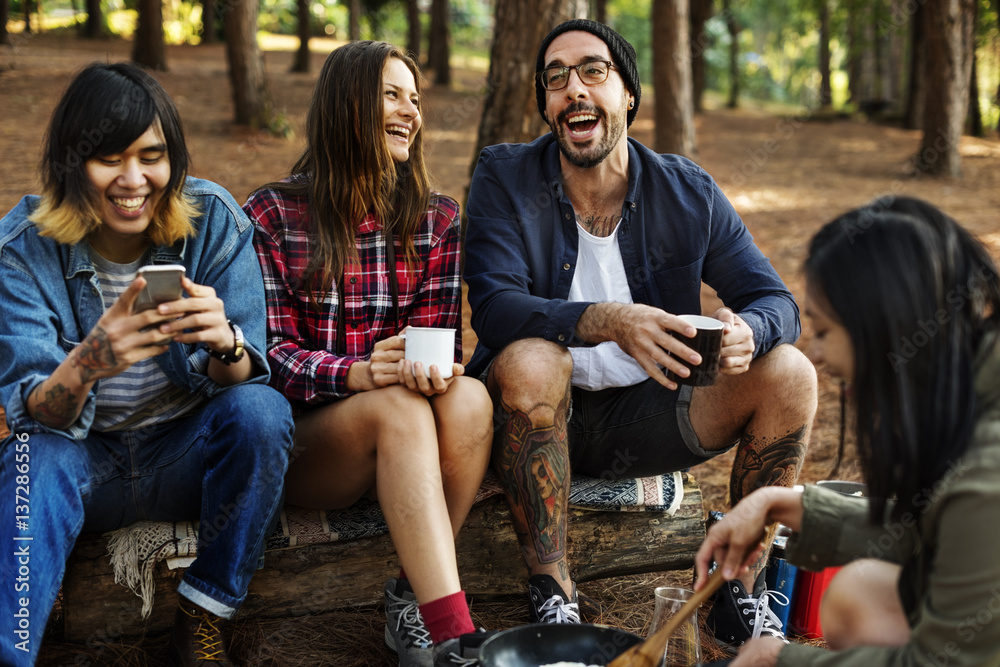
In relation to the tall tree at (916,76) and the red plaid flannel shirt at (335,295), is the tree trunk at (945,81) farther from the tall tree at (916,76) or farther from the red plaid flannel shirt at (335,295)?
the red plaid flannel shirt at (335,295)

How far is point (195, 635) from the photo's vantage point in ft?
7.84

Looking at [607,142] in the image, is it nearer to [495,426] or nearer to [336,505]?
[495,426]

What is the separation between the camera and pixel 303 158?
299 cm

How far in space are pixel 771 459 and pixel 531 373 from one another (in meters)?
0.83

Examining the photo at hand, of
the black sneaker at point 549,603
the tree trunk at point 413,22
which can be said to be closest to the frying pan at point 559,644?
the black sneaker at point 549,603

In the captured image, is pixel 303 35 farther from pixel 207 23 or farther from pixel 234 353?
pixel 234 353

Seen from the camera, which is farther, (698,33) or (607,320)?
(698,33)

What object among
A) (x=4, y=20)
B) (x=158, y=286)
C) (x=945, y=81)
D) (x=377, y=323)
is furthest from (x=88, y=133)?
(x=4, y=20)

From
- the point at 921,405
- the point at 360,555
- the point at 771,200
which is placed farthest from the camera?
the point at 771,200

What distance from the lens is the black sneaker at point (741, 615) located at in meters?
2.72

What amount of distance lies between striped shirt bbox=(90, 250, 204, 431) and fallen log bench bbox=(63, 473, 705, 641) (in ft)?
1.12

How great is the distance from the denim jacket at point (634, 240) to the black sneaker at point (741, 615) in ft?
2.89

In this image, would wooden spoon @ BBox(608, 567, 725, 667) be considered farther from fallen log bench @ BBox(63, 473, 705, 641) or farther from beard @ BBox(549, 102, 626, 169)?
beard @ BBox(549, 102, 626, 169)

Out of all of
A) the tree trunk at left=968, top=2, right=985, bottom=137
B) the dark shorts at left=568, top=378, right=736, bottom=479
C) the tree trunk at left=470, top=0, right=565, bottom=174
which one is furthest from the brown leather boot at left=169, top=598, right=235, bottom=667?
the tree trunk at left=968, top=2, right=985, bottom=137
